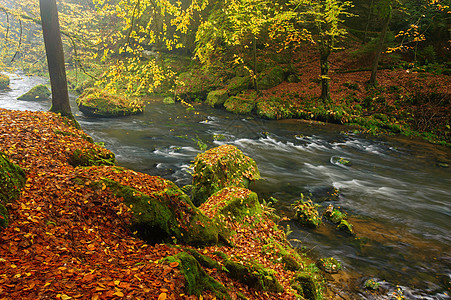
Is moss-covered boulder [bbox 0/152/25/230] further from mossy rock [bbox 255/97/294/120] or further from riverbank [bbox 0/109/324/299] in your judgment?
mossy rock [bbox 255/97/294/120]

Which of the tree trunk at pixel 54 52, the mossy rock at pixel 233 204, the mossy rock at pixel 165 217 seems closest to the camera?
the mossy rock at pixel 165 217

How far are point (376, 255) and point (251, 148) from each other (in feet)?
26.9

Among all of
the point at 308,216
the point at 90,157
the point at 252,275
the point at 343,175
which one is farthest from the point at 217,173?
the point at 343,175

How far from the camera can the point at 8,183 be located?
3557 mm

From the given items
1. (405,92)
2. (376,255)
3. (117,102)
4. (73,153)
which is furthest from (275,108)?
(73,153)

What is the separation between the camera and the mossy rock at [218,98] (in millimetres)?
20688

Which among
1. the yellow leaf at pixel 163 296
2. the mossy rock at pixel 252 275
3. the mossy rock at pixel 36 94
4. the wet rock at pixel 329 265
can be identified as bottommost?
the wet rock at pixel 329 265

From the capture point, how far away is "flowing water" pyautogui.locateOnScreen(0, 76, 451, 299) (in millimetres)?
5879

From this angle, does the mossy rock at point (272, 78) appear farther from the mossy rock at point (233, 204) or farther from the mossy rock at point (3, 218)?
the mossy rock at point (3, 218)

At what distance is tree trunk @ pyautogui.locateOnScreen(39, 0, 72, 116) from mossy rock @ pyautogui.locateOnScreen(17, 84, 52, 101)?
44.3 feet

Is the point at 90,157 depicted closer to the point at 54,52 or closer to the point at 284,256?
the point at 54,52

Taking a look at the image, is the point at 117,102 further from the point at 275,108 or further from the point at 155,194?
the point at 155,194

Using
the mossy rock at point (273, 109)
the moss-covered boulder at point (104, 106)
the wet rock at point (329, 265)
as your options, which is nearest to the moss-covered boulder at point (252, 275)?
the wet rock at point (329, 265)

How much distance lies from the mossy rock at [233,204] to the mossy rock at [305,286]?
1.71 metres
